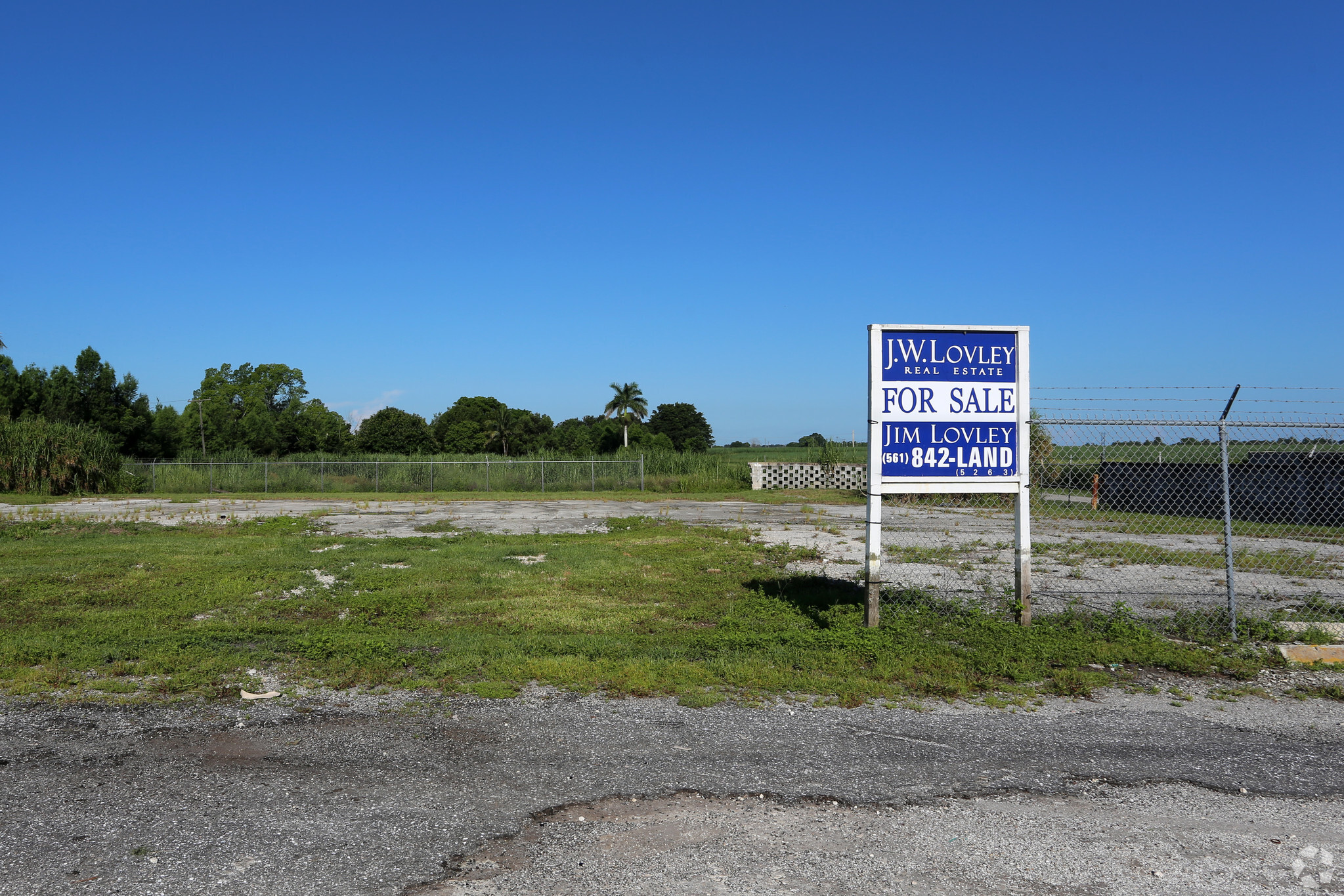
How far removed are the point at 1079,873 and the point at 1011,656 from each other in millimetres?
3554

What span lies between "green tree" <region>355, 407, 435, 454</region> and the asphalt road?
7525 centimetres

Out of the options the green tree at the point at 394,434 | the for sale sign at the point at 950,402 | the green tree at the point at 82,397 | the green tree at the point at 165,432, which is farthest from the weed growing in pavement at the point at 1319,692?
the green tree at the point at 394,434

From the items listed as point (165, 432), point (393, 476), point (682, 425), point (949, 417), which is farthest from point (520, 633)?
point (682, 425)

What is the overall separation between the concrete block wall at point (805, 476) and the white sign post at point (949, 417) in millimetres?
25929

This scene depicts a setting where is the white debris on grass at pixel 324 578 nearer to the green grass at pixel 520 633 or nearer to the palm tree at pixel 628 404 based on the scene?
the green grass at pixel 520 633

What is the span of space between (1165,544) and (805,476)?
20.0m

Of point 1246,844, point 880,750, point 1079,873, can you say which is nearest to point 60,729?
point 880,750

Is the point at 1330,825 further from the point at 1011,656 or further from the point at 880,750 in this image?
the point at 1011,656

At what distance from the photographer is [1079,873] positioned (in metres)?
3.41

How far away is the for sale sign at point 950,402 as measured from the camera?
7785 millimetres

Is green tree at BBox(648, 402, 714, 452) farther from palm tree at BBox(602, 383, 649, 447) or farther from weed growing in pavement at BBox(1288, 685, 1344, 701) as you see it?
weed growing in pavement at BBox(1288, 685, 1344, 701)

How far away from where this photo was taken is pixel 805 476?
34.4m

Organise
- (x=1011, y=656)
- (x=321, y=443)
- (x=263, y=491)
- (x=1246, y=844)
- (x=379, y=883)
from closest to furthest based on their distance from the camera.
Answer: (x=379, y=883) < (x=1246, y=844) < (x=1011, y=656) < (x=263, y=491) < (x=321, y=443)

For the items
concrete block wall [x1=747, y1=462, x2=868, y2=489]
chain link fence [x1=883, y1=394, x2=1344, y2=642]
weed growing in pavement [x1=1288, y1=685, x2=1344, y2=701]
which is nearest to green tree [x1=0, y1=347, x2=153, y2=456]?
concrete block wall [x1=747, y1=462, x2=868, y2=489]
